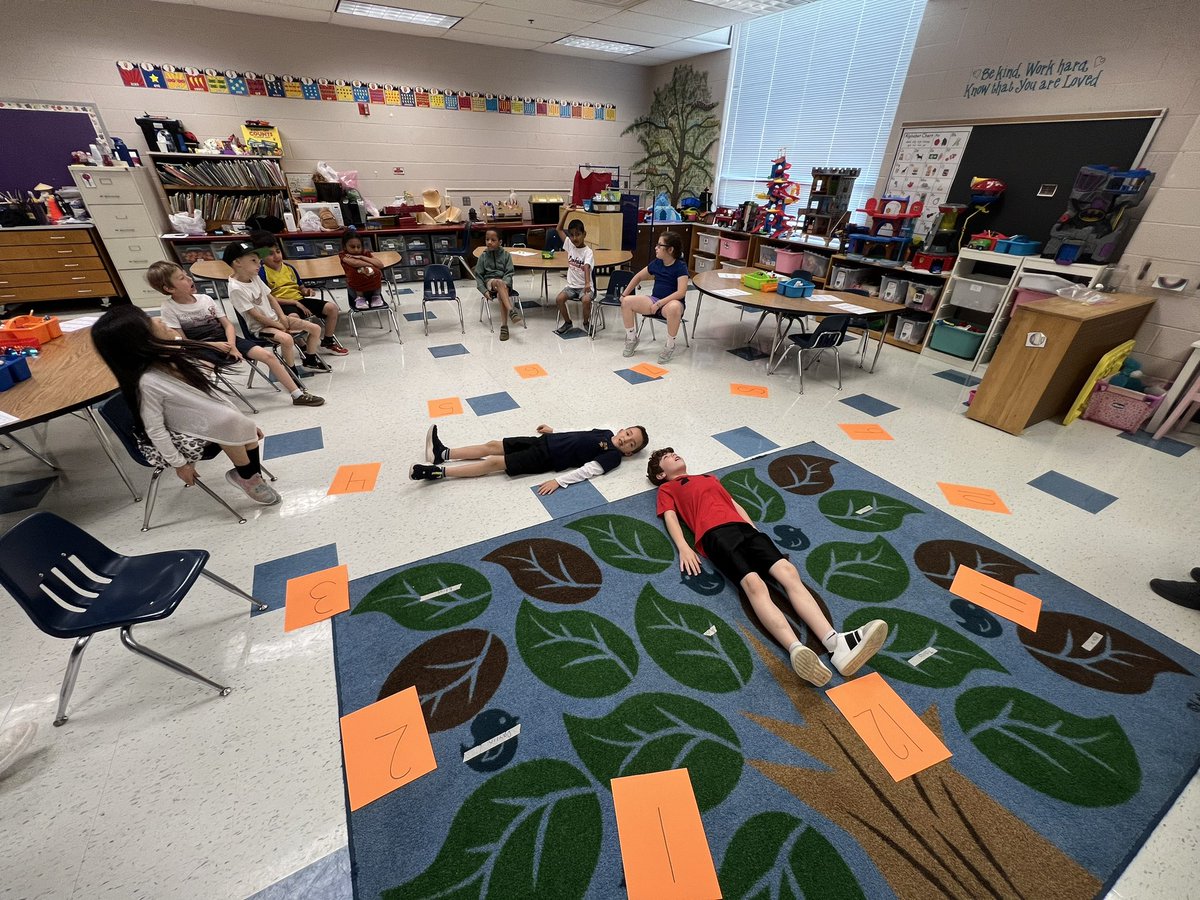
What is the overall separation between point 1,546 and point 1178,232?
659 cm

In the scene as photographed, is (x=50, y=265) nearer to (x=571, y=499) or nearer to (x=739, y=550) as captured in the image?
(x=571, y=499)

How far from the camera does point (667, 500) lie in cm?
252

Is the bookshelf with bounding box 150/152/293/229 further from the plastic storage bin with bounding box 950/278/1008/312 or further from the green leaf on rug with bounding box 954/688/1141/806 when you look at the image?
the green leaf on rug with bounding box 954/688/1141/806

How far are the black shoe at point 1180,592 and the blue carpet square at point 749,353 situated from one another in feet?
10.4

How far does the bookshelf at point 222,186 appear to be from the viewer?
5691 millimetres

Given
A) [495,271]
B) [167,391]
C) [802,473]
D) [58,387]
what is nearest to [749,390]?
[802,473]

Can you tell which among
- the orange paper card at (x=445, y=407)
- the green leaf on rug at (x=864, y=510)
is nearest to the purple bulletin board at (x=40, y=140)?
the orange paper card at (x=445, y=407)

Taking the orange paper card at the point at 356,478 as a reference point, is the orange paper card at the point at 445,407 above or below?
above

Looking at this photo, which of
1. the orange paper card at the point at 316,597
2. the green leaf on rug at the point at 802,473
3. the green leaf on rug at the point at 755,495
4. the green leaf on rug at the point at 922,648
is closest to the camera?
the green leaf on rug at the point at 922,648

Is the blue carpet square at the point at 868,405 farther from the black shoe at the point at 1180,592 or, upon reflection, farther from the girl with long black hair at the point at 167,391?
the girl with long black hair at the point at 167,391

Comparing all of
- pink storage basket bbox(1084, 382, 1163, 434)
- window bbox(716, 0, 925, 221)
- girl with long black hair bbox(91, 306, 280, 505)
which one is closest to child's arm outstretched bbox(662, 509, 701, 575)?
girl with long black hair bbox(91, 306, 280, 505)

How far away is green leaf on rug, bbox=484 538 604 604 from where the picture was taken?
7.08 ft

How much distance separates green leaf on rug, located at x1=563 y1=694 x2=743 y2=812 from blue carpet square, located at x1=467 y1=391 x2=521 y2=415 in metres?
2.43

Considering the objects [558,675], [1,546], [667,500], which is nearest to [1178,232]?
[667,500]
